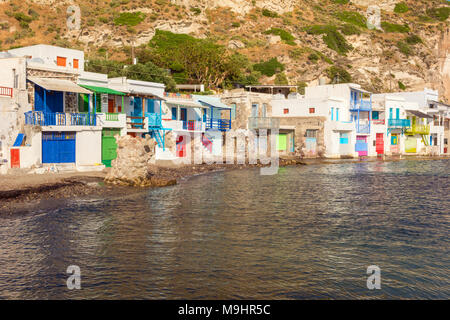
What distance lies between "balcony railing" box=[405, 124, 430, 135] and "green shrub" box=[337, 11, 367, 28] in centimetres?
6653

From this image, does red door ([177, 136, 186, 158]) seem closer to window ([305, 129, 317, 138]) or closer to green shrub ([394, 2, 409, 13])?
window ([305, 129, 317, 138])

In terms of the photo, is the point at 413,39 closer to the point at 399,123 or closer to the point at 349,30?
the point at 349,30

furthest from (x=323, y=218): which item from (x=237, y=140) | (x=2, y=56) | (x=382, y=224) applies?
(x=237, y=140)

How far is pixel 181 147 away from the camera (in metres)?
42.8

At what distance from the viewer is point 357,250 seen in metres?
14.5

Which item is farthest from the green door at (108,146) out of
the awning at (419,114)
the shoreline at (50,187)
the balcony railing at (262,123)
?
the awning at (419,114)

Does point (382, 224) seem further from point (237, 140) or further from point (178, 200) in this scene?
point (237, 140)

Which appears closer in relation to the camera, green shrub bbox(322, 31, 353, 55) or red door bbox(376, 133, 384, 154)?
red door bbox(376, 133, 384, 154)

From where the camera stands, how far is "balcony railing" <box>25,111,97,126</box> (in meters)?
27.7

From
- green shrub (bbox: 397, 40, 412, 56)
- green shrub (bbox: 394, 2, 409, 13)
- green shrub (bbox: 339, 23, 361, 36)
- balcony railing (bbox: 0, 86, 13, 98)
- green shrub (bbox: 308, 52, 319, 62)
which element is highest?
green shrub (bbox: 394, 2, 409, 13)

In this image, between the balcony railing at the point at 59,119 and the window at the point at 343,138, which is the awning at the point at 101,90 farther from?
the window at the point at 343,138

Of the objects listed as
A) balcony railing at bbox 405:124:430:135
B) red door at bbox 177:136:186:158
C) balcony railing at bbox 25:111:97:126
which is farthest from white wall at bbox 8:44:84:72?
balcony railing at bbox 405:124:430:135

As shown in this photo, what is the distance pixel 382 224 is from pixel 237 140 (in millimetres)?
32321

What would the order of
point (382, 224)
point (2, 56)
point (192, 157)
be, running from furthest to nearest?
1. point (192, 157)
2. point (2, 56)
3. point (382, 224)
